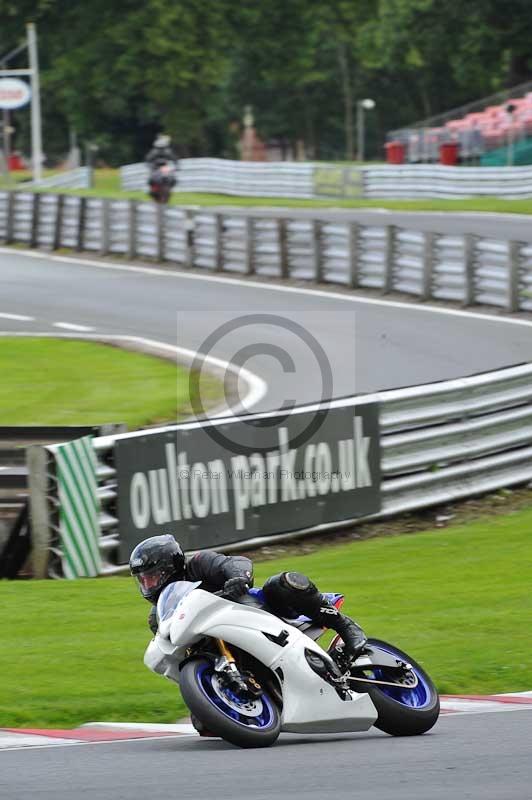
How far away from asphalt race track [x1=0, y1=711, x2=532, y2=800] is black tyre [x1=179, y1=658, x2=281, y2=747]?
8 centimetres

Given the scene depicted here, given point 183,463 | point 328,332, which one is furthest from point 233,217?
point 183,463

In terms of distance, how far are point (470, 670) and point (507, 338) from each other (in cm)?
1267

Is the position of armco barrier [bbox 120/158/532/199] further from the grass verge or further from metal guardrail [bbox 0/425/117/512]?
metal guardrail [bbox 0/425/117/512]

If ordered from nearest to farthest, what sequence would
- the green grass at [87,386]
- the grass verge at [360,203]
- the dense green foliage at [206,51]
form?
the green grass at [87,386], the grass verge at [360,203], the dense green foliage at [206,51]

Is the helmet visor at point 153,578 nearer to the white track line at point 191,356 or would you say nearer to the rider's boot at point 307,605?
the rider's boot at point 307,605

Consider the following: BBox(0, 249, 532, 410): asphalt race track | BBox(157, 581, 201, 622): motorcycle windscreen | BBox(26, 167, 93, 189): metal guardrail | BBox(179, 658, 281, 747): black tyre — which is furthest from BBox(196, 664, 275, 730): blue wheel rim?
BBox(26, 167, 93, 189): metal guardrail

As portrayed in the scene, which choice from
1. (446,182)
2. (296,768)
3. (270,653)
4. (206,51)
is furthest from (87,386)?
(206,51)

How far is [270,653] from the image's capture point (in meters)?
6.60

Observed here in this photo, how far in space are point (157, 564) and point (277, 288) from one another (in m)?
18.9

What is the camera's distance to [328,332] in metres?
21.1

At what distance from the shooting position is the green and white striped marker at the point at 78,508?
1080 centimetres

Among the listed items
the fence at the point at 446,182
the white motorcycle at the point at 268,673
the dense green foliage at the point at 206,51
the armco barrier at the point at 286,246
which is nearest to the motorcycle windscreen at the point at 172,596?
the white motorcycle at the point at 268,673

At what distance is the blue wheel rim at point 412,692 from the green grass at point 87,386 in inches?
349

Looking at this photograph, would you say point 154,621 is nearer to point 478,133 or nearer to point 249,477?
point 249,477
